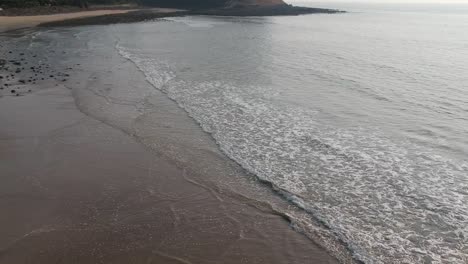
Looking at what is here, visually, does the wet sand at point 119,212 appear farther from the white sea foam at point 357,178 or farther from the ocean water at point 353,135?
the ocean water at point 353,135

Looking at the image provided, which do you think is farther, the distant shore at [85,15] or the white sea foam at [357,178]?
the distant shore at [85,15]

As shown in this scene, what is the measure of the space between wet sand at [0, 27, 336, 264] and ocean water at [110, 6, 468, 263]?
4.68 feet

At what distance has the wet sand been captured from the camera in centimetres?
697

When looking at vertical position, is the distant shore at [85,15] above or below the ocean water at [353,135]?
below

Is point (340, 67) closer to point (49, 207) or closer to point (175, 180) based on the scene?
point (175, 180)

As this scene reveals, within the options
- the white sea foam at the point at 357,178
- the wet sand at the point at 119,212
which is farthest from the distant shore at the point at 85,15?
the white sea foam at the point at 357,178

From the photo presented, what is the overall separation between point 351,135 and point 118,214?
8245mm

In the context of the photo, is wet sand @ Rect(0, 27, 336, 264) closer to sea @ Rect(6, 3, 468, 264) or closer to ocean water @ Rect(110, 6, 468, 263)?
sea @ Rect(6, 3, 468, 264)

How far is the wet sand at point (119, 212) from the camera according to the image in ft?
22.9

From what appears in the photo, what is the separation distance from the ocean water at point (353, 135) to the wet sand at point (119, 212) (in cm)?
143

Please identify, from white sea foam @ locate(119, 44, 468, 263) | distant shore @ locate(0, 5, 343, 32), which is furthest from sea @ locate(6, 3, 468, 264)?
distant shore @ locate(0, 5, 343, 32)

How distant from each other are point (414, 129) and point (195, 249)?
10.2 m

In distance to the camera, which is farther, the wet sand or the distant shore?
the distant shore

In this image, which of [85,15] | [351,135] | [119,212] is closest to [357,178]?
[351,135]
